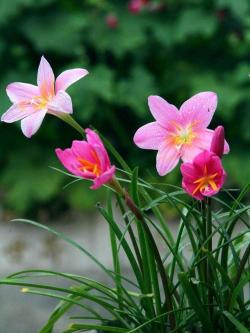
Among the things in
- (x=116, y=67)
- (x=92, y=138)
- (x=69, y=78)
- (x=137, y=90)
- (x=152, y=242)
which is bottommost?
(x=152, y=242)

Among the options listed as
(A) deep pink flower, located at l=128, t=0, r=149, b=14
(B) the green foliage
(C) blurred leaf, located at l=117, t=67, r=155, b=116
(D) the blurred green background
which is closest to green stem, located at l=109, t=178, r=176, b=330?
(B) the green foliage

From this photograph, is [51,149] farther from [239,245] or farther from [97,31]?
[239,245]

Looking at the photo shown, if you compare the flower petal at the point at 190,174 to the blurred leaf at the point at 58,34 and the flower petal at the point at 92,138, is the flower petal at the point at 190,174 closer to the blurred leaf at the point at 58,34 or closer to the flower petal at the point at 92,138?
the flower petal at the point at 92,138

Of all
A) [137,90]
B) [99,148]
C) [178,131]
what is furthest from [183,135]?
[137,90]

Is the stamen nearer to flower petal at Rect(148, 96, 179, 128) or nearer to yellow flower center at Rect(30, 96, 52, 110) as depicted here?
flower petal at Rect(148, 96, 179, 128)

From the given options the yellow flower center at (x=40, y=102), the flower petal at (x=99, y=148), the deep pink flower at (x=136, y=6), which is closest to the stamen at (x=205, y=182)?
the flower petal at (x=99, y=148)

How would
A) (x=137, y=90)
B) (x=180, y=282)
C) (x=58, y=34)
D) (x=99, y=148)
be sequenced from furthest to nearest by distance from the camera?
(x=58, y=34) < (x=137, y=90) < (x=180, y=282) < (x=99, y=148)

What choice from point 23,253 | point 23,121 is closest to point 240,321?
point 23,121

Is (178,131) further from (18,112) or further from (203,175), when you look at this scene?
(18,112)
